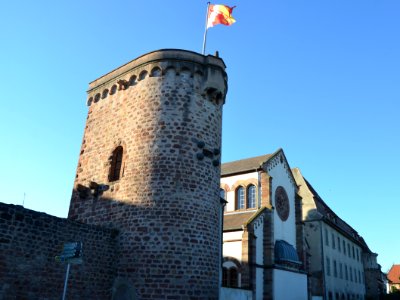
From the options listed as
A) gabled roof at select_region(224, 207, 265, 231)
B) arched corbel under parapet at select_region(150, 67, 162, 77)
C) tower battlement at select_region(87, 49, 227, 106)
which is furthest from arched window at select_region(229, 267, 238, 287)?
arched corbel under parapet at select_region(150, 67, 162, 77)

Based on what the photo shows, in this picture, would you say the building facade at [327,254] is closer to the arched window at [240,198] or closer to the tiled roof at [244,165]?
the tiled roof at [244,165]

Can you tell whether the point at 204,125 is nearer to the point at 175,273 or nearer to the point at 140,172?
the point at 140,172

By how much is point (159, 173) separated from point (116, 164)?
2644mm

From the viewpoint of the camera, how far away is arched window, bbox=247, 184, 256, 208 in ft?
95.4

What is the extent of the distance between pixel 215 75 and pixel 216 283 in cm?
853

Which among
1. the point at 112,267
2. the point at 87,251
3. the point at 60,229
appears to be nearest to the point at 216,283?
the point at 112,267

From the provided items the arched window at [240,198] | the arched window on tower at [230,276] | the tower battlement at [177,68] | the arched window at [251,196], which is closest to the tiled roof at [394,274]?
the arched window at [240,198]

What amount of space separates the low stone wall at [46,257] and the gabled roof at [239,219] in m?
13.0

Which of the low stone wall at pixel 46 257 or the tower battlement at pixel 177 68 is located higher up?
the tower battlement at pixel 177 68

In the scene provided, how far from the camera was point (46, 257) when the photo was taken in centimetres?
1220

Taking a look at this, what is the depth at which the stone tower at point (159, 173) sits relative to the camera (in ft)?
45.2

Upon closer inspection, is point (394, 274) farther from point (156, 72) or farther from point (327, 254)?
point (156, 72)

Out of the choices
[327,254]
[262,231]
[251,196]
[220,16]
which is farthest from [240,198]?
[220,16]

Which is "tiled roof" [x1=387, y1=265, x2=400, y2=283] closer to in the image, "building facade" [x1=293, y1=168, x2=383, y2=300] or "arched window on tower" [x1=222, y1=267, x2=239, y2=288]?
"building facade" [x1=293, y1=168, x2=383, y2=300]
